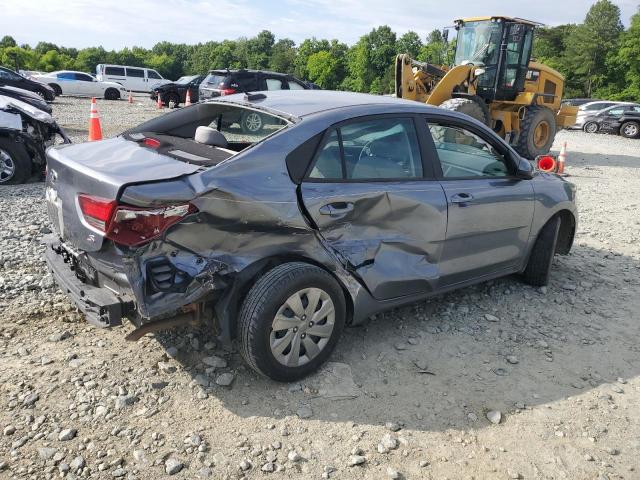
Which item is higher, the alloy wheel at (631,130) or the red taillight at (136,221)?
the red taillight at (136,221)

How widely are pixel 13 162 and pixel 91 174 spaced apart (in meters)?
5.46

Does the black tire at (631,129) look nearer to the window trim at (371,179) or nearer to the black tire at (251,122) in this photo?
the window trim at (371,179)

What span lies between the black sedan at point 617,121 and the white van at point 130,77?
23.3 m

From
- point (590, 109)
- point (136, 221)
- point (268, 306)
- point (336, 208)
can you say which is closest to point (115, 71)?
point (590, 109)

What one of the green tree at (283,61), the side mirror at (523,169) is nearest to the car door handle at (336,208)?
the side mirror at (523,169)

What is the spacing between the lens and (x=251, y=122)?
3.67 meters

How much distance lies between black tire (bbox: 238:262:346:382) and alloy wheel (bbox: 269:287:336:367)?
4 centimetres

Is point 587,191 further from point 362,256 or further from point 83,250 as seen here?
point 83,250

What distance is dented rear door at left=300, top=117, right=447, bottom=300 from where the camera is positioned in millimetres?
3207

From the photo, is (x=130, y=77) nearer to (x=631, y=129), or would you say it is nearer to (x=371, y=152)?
(x=631, y=129)

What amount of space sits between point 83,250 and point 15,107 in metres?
5.72

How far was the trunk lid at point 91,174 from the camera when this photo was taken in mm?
2783

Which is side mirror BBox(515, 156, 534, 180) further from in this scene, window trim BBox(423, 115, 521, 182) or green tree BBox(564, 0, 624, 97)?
green tree BBox(564, 0, 624, 97)

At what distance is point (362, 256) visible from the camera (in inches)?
132
